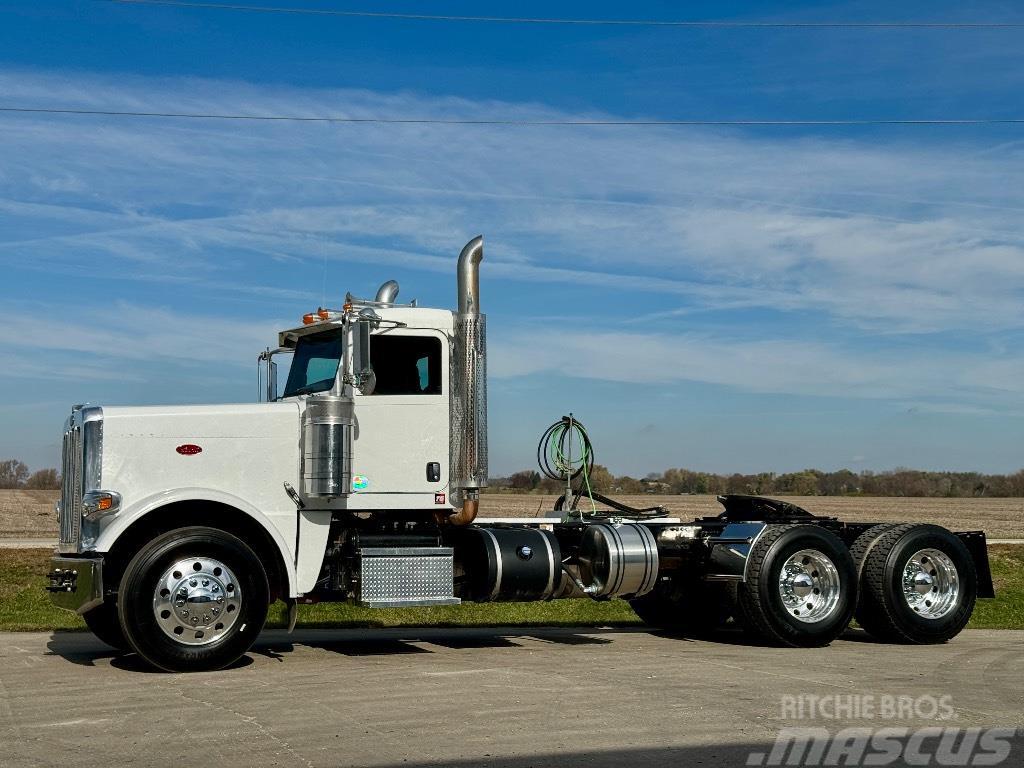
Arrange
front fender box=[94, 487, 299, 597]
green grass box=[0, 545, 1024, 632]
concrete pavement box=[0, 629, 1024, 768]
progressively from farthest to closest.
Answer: green grass box=[0, 545, 1024, 632] < front fender box=[94, 487, 299, 597] < concrete pavement box=[0, 629, 1024, 768]

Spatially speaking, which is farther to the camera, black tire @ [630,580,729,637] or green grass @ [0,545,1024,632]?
green grass @ [0,545,1024,632]

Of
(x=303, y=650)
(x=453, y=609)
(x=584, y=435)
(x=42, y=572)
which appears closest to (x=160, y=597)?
(x=303, y=650)

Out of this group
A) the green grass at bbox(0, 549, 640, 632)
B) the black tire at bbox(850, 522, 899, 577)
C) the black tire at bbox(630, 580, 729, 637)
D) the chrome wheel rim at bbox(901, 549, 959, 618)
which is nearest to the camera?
the black tire at bbox(850, 522, 899, 577)

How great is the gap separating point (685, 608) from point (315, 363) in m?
5.67

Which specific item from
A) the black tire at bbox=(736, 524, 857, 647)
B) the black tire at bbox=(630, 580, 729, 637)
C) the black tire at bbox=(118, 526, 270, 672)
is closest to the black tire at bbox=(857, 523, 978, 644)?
the black tire at bbox=(736, 524, 857, 647)

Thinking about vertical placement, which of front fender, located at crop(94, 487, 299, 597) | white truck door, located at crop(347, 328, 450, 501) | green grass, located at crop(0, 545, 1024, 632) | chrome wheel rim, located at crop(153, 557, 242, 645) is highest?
white truck door, located at crop(347, 328, 450, 501)

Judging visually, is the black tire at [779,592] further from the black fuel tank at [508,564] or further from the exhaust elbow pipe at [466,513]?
the exhaust elbow pipe at [466,513]

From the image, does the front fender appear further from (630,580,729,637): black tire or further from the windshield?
(630,580,729,637): black tire

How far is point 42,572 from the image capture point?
22.3 meters

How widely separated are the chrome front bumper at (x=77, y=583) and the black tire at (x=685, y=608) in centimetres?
654

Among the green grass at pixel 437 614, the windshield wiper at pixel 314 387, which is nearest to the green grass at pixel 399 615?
the green grass at pixel 437 614

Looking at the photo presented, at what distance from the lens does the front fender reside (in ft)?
36.7

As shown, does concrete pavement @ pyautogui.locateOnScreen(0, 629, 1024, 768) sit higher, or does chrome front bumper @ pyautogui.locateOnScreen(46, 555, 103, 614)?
chrome front bumper @ pyautogui.locateOnScreen(46, 555, 103, 614)

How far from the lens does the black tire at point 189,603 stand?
10.9 m
